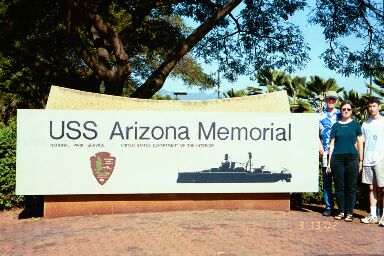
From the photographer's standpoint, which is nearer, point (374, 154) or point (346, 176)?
point (374, 154)

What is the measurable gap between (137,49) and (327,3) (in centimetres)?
649

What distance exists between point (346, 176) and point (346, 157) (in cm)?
32

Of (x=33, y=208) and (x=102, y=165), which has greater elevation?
(x=102, y=165)

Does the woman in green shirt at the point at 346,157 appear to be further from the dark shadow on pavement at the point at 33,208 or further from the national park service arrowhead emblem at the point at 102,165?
the dark shadow on pavement at the point at 33,208

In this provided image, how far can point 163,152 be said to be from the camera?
7.68 metres

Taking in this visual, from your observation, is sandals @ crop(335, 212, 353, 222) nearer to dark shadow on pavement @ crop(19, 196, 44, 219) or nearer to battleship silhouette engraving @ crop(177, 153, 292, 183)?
battleship silhouette engraving @ crop(177, 153, 292, 183)

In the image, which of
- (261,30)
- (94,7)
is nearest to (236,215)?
(94,7)

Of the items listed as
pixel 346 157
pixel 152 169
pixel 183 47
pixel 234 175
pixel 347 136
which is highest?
pixel 183 47

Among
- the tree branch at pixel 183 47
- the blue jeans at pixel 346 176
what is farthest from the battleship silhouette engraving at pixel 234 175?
the tree branch at pixel 183 47

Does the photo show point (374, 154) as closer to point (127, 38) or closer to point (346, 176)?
point (346, 176)

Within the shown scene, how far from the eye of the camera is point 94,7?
11.3 meters

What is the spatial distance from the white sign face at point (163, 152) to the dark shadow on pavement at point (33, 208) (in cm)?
76

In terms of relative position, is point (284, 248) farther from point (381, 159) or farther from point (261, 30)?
point (261, 30)

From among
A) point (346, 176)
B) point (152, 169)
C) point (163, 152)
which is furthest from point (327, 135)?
point (152, 169)
